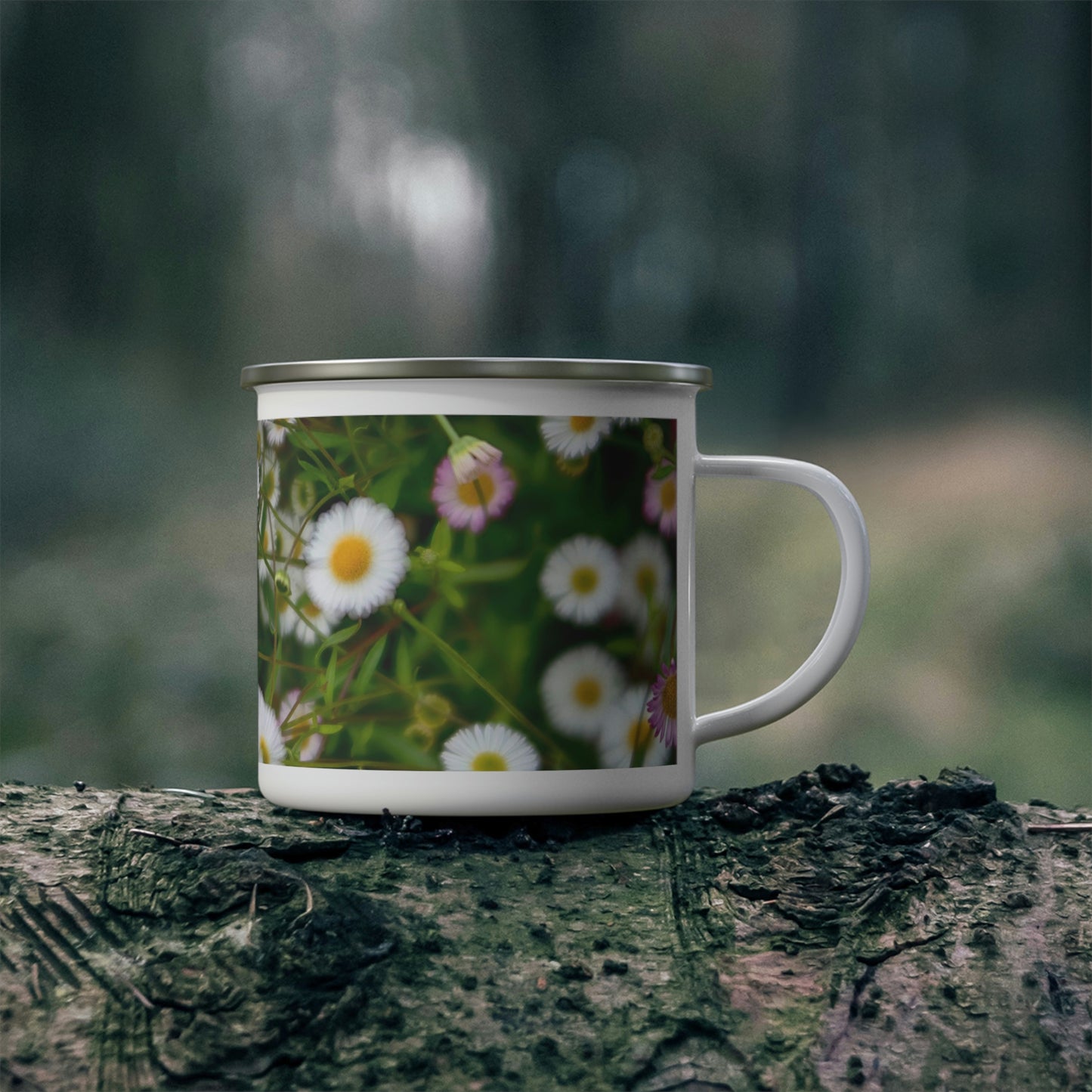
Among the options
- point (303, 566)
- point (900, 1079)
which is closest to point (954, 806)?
point (900, 1079)

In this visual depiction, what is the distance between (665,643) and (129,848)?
13.8 inches

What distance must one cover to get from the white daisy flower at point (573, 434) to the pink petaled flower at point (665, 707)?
0.50 ft

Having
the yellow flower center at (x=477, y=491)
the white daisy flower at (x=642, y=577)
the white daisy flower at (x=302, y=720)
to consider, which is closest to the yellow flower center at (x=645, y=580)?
the white daisy flower at (x=642, y=577)

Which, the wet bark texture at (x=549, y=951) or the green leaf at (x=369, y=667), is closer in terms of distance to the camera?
the wet bark texture at (x=549, y=951)

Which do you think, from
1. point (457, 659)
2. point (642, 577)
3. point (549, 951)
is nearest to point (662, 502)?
point (642, 577)

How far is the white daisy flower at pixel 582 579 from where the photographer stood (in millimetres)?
895

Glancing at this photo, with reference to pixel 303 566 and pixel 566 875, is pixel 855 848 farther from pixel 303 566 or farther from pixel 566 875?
pixel 303 566

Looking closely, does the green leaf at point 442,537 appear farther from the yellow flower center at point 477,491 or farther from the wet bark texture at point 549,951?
the wet bark texture at point 549,951

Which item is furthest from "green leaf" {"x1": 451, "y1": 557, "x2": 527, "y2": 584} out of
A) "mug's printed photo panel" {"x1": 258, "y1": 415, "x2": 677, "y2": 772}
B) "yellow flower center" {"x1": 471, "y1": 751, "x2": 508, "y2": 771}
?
"yellow flower center" {"x1": 471, "y1": 751, "x2": 508, "y2": 771}

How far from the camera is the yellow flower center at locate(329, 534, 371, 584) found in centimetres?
90

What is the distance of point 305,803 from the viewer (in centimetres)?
93

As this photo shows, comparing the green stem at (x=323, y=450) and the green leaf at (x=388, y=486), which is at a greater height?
the green stem at (x=323, y=450)

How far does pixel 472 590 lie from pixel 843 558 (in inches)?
10.1

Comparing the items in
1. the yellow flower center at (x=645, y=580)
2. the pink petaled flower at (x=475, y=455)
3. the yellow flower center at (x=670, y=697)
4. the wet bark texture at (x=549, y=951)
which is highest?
the pink petaled flower at (x=475, y=455)
